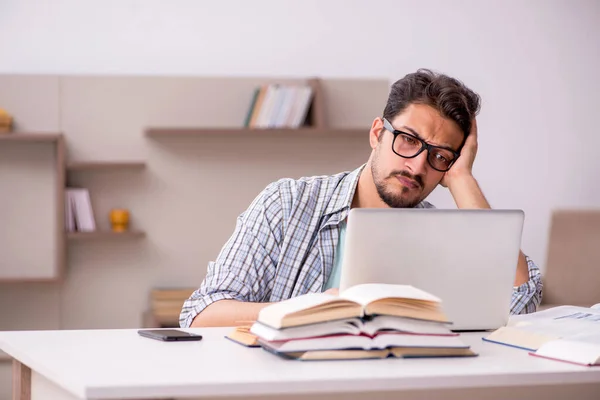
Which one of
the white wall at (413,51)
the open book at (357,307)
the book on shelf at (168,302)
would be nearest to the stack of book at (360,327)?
the open book at (357,307)

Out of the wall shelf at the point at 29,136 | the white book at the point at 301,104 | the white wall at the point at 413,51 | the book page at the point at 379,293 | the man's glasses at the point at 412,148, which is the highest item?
the white wall at the point at 413,51

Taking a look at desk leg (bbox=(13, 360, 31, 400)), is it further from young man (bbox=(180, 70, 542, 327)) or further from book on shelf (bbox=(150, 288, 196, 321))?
book on shelf (bbox=(150, 288, 196, 321))

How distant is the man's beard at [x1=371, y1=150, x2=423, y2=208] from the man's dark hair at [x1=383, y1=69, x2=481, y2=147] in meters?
0.18

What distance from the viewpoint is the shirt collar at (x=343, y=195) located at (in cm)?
220

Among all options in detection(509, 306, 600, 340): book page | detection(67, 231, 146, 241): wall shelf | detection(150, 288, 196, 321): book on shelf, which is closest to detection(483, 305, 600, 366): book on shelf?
detection(509, 306, 600, 340): book page

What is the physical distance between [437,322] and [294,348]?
26cm

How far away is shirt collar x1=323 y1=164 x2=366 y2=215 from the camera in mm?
2201

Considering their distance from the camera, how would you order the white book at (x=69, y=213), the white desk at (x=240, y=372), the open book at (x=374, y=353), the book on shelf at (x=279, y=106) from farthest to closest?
the book on shelf at (x=279, y=106) < the white book at (x=69, y=213) < the open book at (x=374, y=353) < the white desk at (x=240, y=372)

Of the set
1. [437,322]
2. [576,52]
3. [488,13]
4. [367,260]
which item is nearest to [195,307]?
[367,260]

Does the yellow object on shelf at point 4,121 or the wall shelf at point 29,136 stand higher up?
the yellow object on shelf at point 4,121

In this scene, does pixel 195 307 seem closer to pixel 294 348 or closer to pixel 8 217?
pixel 294 348

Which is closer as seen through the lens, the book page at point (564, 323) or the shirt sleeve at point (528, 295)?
the book page at point (564, 323)

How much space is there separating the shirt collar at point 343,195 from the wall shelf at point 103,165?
2.31 metres

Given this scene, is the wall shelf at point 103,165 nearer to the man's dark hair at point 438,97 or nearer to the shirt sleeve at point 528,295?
the man's dark hair at point 438,97
